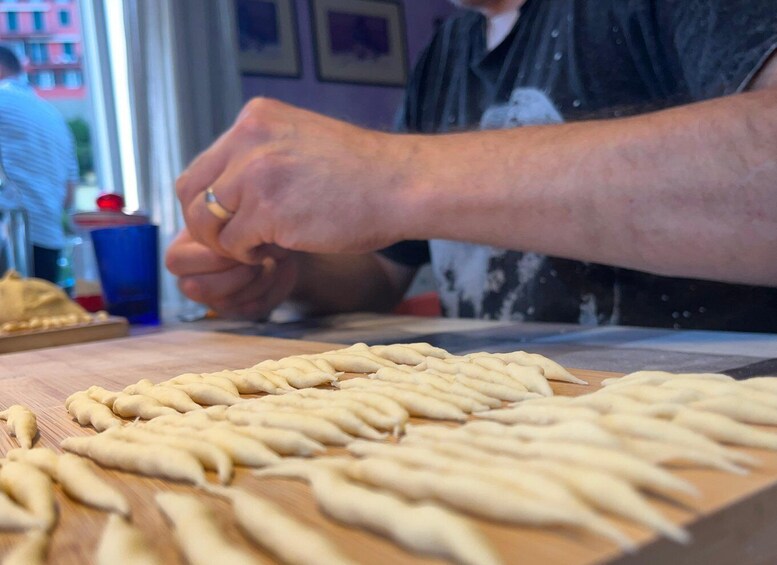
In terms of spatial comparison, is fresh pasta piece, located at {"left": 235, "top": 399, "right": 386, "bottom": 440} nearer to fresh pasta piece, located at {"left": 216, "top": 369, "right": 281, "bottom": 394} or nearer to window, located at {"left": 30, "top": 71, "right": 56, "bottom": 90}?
fresh pasta piece, located at {"left": 216, "top": 369, "right": 281, "bottom": 394}

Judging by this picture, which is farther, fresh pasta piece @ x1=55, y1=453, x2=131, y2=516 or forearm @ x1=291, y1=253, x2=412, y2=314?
forearm @ x1=291, y1=253, x2=412, y2=314

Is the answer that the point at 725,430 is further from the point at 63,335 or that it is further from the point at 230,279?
the point at 63,335

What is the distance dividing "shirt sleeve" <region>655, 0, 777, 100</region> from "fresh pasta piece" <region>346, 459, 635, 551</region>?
28.0 inches

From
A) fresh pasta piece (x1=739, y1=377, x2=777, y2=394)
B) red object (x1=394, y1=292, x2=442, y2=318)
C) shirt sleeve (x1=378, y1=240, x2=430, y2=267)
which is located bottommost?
red object (x1=394, y1=292, x2=442, y2=318)

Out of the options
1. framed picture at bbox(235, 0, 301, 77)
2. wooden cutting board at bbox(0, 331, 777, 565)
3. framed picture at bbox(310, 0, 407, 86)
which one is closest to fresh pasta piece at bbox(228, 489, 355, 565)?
wooden cutting board at bbox(0, 331, 777, 565)

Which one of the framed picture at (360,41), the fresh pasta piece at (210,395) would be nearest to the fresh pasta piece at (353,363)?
the fresh pasta piece at (210,395)

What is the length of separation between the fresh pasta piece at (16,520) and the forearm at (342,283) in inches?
41.7

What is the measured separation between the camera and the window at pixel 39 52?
289cm

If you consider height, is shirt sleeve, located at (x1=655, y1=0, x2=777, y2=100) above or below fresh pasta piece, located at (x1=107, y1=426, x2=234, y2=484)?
above

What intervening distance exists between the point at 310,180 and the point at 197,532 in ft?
2.19

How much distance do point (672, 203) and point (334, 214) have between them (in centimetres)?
42

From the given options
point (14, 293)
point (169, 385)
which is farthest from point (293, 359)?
point (14, 293)

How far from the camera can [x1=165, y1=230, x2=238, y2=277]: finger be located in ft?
4.21

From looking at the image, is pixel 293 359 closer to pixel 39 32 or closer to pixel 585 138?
pixel 585 138
